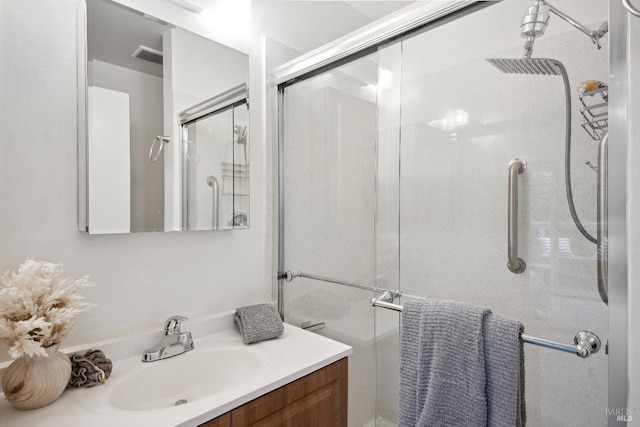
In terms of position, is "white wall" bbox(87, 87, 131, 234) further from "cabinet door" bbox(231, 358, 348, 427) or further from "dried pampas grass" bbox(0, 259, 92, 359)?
"cabinet door" bbox(231, 358, 348, 427)

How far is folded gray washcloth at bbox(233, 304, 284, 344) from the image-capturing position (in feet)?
4.10

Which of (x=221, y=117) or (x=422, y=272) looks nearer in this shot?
(x=422, y=272)

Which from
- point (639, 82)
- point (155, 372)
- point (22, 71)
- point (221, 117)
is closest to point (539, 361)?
point (639, 82)

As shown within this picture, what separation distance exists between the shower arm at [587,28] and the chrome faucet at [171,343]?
1447mm

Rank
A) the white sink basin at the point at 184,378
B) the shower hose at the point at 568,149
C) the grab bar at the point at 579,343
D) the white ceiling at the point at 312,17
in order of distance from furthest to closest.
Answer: the white ceiling at the point at 312,17, the white sink basin at the point at 184,378, the shower hose at the point at 568,149, the grab bar at the point at 579,343

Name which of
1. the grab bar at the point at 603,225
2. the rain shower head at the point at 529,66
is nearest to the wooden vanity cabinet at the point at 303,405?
the grab bar at the point at 603,225

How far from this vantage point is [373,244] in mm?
1370

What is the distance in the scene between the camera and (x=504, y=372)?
79cm

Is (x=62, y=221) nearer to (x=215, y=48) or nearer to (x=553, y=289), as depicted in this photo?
(x=215, y=48)

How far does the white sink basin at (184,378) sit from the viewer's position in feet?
3.29

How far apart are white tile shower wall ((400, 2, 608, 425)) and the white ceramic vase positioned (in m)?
1.06

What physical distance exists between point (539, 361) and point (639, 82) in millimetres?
749

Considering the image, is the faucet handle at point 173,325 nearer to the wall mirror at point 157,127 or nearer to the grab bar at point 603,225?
the wall mirror at point 157,127

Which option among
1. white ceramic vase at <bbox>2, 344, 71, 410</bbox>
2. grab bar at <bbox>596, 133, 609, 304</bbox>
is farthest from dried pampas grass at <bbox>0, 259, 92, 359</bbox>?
grab bar at <bbox>596, 133, 609, 304</bbox>
